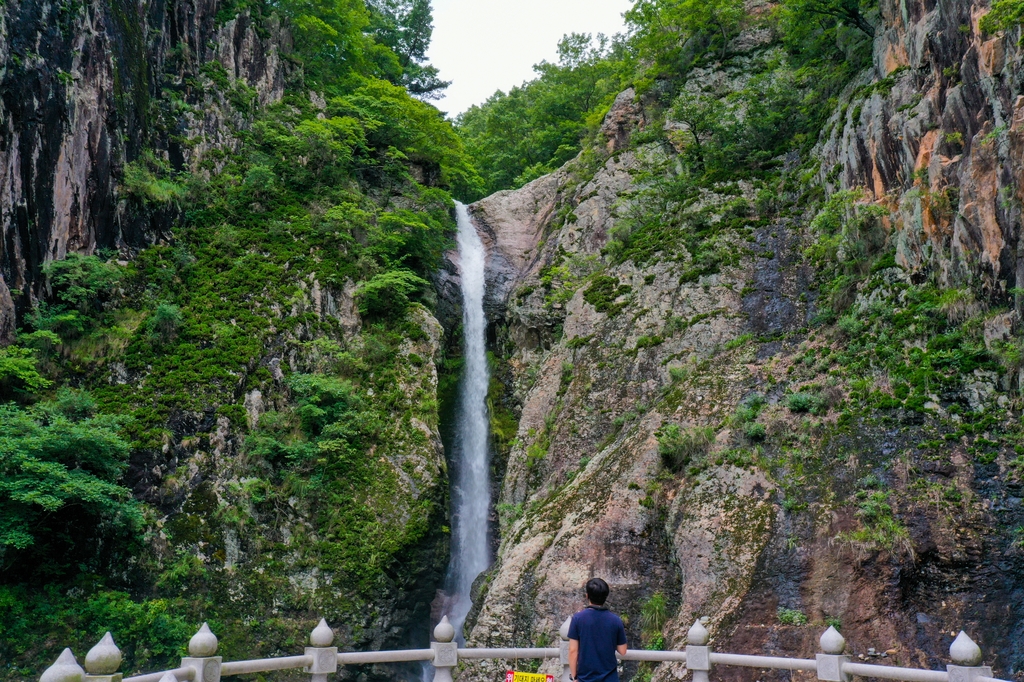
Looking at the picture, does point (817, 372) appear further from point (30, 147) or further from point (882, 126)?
point (30, 147)

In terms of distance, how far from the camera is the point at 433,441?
18.4m

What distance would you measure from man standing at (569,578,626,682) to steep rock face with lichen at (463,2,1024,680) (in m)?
4.42

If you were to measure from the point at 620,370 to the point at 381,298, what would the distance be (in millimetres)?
8684

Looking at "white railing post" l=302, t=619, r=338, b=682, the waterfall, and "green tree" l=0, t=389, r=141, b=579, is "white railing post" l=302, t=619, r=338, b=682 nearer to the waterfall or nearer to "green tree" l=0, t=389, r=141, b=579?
"green tree" l=0, t=389, r=141, b=579

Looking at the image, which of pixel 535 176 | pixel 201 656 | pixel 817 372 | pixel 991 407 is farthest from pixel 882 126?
pixel 535 176

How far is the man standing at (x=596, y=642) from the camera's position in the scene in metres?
5.22

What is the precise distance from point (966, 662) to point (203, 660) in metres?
6.38

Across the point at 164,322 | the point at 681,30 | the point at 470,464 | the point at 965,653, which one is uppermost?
the point at 681,30

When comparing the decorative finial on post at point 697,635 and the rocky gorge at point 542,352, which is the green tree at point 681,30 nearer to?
the rocky gorge at point 542,352

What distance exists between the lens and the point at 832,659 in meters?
6.25

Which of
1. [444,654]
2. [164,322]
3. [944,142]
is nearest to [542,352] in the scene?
[164,322]

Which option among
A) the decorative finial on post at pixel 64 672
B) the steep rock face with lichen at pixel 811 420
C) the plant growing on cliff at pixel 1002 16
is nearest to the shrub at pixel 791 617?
the steep rock face with lichen at pixel 811 420

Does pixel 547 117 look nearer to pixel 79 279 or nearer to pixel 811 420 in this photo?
pixel 79 279

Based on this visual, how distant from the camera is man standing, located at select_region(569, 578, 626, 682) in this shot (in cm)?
522
